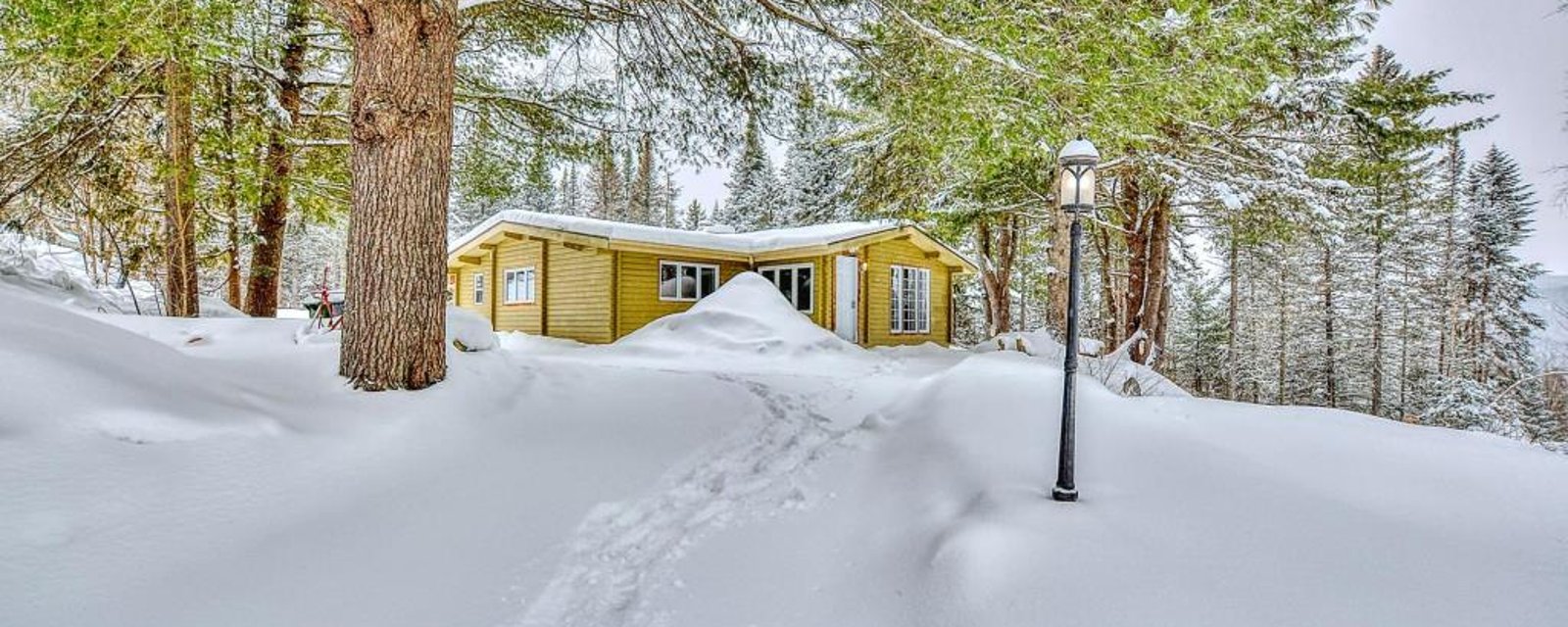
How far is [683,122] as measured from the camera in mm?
6949

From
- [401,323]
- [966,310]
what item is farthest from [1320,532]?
[966,310]

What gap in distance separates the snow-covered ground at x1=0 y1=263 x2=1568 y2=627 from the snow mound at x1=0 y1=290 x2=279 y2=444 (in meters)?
0.01

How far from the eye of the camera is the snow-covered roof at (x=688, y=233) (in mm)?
11664

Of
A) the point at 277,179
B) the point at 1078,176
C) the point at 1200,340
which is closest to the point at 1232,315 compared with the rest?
the point at 1200,340

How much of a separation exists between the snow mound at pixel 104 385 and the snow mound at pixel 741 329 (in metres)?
6.33

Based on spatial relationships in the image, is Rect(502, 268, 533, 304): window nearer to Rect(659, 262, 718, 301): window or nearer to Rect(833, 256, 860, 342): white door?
Rect(659, 262, 718, 301): window

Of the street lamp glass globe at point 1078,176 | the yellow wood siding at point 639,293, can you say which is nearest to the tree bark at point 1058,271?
the street lamp glass globe at point 1078,176

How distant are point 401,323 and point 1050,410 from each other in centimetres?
430

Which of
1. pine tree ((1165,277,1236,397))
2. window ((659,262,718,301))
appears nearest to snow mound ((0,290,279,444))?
window ((659,262,718,301))

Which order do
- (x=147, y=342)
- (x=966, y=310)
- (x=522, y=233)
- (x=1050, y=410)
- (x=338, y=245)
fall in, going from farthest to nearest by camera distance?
(x=966, y=310) → (x=338, y=245) → (x=522, y=233) → (x=1050, y=410) → (x=147, y=342)

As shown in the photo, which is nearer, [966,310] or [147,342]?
[147,342]

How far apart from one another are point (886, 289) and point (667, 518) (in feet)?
35.6

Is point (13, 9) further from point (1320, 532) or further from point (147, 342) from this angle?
point (1320, 532)

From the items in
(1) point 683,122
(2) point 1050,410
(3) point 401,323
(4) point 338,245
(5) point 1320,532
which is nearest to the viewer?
(5) point 1320,532
